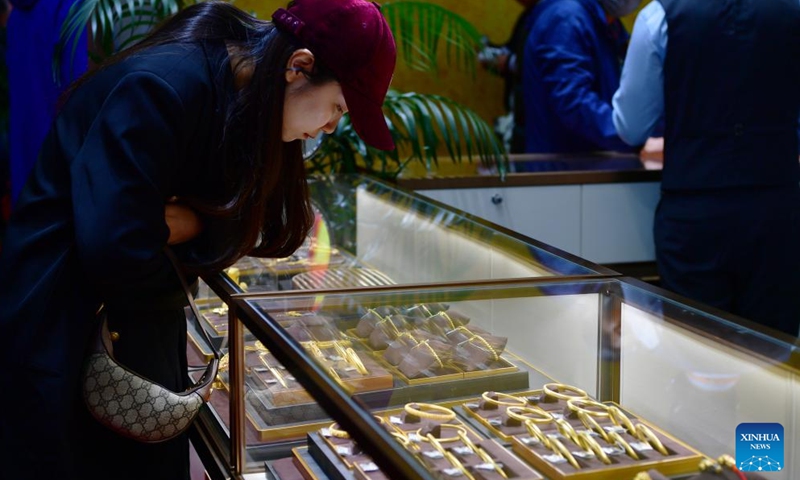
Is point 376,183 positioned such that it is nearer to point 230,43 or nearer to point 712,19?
point 712,19

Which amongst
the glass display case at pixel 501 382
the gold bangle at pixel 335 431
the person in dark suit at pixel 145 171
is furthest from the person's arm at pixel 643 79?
the gold bangle at pixel 335 431

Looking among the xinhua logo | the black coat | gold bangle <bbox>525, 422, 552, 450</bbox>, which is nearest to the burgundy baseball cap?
the black coat

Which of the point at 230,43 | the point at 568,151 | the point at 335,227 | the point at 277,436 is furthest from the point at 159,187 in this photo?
the point at 568,151

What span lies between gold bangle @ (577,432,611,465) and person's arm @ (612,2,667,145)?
1920 millimetres

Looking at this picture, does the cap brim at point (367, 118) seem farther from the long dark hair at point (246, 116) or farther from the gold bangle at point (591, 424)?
the gold bangle at point (591, 424)

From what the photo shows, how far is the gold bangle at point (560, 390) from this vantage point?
1.51 metres

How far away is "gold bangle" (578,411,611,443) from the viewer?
4.50 ft

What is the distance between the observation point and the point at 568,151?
4.48 meters

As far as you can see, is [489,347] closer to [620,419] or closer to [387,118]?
[620,419]

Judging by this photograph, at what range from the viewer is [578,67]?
417 centimetres

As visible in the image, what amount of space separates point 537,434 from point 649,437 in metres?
0.15

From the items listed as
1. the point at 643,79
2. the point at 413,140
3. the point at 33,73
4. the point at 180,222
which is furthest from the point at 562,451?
the point at 33,73

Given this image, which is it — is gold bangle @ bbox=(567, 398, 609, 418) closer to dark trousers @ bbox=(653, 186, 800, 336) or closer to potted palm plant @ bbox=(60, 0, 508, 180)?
dark trousers @ bbox=(653, 186, 800, 336)

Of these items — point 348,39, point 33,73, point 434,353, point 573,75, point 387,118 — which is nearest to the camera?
point 348,39
